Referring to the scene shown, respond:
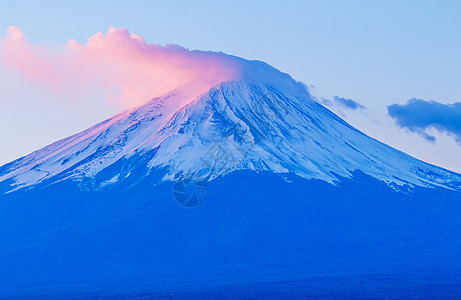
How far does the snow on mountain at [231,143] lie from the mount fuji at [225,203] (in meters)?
0.27

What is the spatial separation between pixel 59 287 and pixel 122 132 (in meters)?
49.2

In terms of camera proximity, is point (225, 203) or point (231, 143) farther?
point (231, 143)

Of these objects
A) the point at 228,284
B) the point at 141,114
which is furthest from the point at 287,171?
the point at 228,284

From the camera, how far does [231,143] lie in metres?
134

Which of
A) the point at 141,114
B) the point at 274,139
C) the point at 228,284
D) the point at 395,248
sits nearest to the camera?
the point at 228,284

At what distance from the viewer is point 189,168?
421 feet

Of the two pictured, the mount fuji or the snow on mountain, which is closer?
the mount fuji

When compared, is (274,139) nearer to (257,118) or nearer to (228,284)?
(257,118)

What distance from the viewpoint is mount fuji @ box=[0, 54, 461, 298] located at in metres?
107

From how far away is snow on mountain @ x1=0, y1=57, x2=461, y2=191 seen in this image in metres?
132

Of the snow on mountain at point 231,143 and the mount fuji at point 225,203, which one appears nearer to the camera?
the mount fuji at point 225,203

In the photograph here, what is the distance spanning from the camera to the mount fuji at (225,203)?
107m

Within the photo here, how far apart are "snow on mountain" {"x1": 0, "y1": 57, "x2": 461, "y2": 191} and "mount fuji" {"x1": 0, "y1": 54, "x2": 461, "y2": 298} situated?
10.7 inches

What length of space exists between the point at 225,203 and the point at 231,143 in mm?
11862
